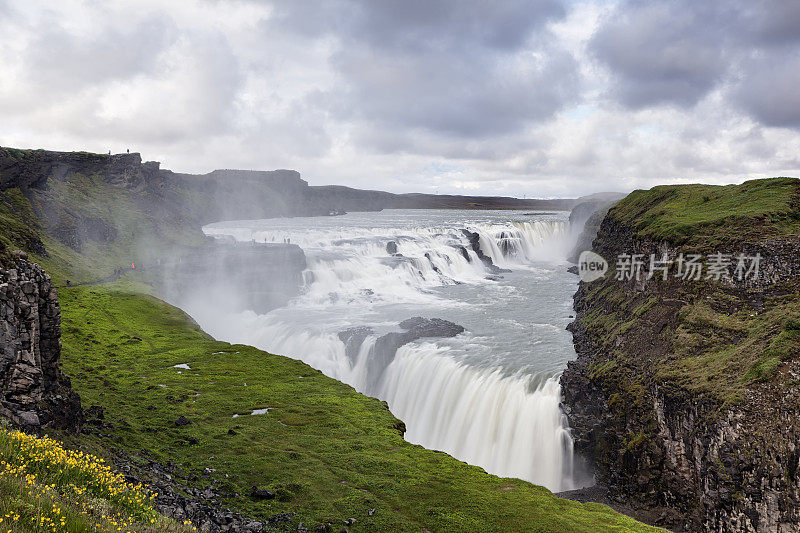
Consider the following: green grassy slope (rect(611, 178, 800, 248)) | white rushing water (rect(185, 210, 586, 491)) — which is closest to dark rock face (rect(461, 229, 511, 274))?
white rushing water (rect(185, 210, 586, 491))

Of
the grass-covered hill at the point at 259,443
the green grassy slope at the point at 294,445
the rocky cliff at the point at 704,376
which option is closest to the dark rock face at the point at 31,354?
the grass-covered hill at the point at 259,443

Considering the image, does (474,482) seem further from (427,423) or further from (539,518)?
(427,423)

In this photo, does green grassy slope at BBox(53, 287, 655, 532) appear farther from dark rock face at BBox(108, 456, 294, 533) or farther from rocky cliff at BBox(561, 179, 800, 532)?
rocky cliff at BBox(561, 179, 800, 532)

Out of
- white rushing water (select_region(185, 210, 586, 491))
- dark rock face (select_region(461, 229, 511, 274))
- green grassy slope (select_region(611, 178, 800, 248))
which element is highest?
green grassy slope (select_region(611, 178, 800, 248))

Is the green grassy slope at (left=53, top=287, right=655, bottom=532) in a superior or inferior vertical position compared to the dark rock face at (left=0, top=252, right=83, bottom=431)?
inferior

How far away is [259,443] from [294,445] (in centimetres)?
160

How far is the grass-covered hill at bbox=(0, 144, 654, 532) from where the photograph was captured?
665 inches

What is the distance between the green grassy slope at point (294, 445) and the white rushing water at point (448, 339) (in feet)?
26.7

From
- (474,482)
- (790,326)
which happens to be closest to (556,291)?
(790,326)

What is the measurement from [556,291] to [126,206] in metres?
97.1

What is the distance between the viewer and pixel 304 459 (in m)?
20.8

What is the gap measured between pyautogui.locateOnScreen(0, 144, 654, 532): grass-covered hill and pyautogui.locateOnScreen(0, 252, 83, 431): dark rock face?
1.00 meters

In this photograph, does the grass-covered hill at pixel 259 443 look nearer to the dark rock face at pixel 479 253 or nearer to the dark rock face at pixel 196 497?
the dark rock face at pixel 196 497

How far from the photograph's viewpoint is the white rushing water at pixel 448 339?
104 ft
